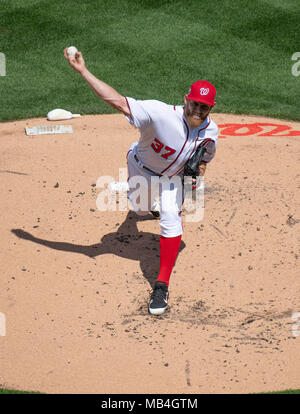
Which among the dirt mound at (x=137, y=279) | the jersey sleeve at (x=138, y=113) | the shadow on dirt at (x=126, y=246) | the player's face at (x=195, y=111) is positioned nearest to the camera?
the dirt mound at (x=137, y=279)

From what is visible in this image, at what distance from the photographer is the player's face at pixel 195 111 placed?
4914 millimetres

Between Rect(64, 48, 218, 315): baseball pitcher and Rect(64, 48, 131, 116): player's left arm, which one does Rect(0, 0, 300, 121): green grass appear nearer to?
Rect(64, 48, 218, 315): baseball pitcher

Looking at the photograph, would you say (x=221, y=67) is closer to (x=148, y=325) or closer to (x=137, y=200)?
(x=137, y=200)

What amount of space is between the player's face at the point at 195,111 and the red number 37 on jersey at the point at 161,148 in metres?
0.28

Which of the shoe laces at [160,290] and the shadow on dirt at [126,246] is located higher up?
the shadow on dirt at [126,246]

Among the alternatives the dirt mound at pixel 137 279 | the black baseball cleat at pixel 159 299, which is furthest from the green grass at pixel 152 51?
the black baseball cleat at pixel 159 299

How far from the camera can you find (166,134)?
5016mm

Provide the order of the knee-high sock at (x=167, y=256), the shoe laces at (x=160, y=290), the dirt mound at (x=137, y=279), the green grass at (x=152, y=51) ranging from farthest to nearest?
the green grass at (x=152, y=51)
the knee-high sock at (x=167, y=256)
the shoe laces at (x=160, y=290)
the dirt mound at (x=137, y=279)

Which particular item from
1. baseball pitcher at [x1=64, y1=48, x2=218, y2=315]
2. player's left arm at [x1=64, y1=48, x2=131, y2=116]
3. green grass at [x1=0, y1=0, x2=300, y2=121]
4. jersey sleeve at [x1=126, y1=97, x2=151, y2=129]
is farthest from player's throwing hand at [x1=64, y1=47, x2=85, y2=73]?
green grass at [x1=0, y1=0, x2=300, y2=121]

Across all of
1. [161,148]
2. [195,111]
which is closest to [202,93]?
[195,111]

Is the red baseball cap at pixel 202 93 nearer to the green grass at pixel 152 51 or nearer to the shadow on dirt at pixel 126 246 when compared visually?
the shadow on dirt at pixel 126 246

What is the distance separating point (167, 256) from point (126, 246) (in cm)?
84

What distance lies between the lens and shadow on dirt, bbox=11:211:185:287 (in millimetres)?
5766

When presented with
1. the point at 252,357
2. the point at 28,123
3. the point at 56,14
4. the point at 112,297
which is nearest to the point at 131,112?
the point at 112,297
